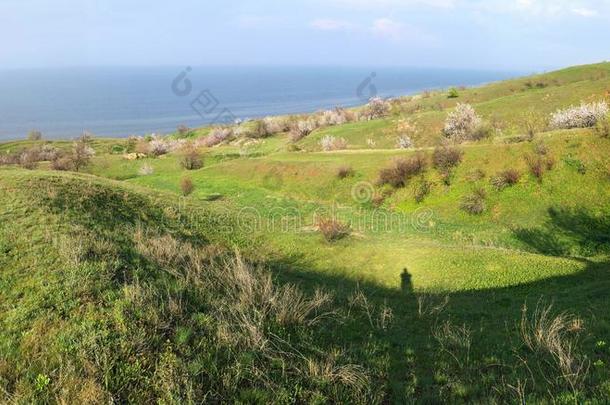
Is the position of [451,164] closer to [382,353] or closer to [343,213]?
[343,213]

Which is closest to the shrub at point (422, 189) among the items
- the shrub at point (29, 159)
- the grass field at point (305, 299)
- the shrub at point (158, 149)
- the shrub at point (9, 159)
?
the grass field at point (305, 299)

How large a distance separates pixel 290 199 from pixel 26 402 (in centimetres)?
3606

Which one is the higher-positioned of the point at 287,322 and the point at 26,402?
the point at 26,402

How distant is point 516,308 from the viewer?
1532 centimetres

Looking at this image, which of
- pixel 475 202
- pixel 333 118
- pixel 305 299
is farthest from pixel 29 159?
pixel 305 299

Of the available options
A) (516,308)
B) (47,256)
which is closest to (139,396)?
(47,256)

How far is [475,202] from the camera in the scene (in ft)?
111

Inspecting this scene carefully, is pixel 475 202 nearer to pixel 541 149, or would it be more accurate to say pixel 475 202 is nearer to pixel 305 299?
pixel 541 149

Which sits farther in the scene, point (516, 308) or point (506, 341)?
point (516, 308)

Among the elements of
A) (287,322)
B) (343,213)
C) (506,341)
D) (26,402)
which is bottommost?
(343,213)

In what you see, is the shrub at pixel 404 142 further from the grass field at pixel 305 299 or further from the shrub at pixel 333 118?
the grass field at pixel 305 299

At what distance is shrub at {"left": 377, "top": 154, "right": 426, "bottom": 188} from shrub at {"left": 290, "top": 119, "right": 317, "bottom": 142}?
46.3 m

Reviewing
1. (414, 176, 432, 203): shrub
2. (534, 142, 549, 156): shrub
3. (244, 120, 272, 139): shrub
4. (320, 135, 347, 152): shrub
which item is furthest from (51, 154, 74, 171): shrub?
(534, 142, 549, 156): shrub

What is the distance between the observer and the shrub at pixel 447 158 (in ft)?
129
